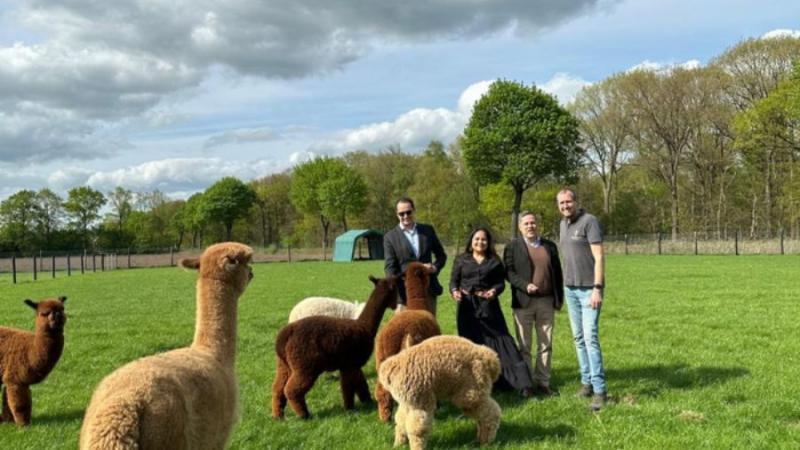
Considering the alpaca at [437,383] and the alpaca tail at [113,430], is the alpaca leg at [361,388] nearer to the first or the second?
the alpaca at [437,383]

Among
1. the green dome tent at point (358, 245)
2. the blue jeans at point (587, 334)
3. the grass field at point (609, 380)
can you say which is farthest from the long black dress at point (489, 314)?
the green dome tent at point (358, 245)

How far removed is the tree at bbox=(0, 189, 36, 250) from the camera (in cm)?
6688

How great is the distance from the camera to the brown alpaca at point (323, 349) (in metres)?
6.21

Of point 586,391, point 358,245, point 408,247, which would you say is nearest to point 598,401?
point 586,391

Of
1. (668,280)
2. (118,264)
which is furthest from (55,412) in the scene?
(118,264)

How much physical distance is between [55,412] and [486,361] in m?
5.00

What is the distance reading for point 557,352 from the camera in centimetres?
976

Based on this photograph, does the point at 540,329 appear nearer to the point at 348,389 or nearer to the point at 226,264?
the point at 348,389

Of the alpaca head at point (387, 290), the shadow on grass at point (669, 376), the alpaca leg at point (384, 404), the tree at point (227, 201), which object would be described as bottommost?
the shadow on grass at point (669, 376)

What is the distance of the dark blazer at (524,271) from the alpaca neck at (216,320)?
13.7ft

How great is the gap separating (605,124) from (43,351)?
4788cm

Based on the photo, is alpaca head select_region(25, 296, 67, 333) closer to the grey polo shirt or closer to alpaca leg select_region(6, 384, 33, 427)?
alpaca leg select_region(6, 384, 33, 427)

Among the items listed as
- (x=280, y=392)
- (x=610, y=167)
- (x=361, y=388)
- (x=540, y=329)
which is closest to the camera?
(x=280, y=392)

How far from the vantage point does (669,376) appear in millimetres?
8016
